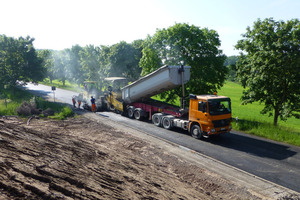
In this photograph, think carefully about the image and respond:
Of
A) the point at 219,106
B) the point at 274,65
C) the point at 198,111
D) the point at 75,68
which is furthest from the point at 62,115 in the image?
the point at 75,68

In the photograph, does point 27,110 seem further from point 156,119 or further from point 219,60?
point 219,60

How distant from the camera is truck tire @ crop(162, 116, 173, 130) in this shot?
15005 millimetres

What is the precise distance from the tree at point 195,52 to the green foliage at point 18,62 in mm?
A: 17424

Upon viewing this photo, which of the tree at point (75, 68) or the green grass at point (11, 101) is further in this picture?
the tree at point (75, 68)

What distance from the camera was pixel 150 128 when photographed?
51.0ft

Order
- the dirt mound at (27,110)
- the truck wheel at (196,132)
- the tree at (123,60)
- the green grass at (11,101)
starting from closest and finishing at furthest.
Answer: the truck wheel at (196,132), the dirt mound at (27,110), the green grass at (11,101), the tree at (123,60)

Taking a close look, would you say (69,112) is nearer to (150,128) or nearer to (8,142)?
(150,128)

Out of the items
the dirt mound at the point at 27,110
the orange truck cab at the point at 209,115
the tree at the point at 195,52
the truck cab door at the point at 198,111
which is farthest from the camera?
the tree at the point at 195,52

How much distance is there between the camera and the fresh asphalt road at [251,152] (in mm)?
8602

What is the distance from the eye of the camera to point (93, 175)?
5980 millimetres

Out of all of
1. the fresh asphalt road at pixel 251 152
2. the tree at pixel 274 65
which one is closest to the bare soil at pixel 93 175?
the fresh asphalt road at pixel 251 152

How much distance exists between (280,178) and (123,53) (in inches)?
1201

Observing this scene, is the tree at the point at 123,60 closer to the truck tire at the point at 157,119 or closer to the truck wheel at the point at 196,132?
the truck tire at the point at 157,119

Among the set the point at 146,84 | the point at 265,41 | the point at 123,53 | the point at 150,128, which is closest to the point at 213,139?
the point at 150,128
